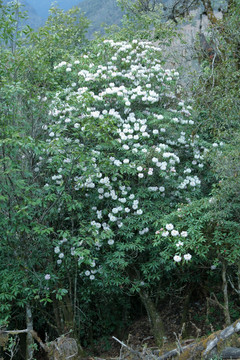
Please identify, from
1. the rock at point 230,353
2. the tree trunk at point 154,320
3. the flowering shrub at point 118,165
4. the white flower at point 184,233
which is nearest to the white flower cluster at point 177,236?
the white flower at point 184,233

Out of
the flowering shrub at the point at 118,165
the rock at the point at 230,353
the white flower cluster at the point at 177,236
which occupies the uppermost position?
the flowering shrub at the point at 118,165

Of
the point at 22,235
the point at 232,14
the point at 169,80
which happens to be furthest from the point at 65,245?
the point at 232,14

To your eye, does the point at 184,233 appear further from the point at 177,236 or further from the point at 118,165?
the point at 118,165

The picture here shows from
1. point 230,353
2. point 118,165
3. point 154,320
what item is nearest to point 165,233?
point 118,165

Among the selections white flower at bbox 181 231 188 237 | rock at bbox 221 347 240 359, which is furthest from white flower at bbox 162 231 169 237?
rock at bbox 221 347 240 359

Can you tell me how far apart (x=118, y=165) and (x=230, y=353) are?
3322 mm

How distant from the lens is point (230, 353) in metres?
4.54

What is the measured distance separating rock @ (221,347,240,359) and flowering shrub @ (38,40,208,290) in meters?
1.45

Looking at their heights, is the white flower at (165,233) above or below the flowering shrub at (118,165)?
below

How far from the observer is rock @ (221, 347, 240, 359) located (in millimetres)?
4496

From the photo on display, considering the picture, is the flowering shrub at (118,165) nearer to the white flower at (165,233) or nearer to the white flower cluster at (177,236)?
the white flower cluster at (177,236)

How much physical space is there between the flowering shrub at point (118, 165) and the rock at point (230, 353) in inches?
56.9

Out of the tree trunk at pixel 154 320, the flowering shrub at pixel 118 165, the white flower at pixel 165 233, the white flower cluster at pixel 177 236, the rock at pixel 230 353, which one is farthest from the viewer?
the tree trunk at pixel 154 320

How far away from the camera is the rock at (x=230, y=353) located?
4496 mm
